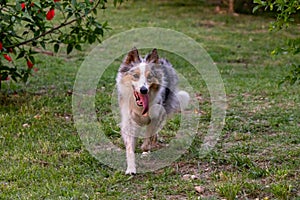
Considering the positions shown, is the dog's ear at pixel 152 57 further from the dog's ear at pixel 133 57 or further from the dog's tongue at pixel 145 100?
the dog's tongue at pixel 145 100

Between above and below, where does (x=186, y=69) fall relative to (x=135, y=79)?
below

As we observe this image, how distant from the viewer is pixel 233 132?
230 inches

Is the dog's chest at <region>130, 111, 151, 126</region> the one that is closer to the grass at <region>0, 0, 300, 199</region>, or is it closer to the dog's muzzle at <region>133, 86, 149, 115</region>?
the dog's muzzle at <region>133, 86, 149, 115</region>

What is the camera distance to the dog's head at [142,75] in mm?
4746

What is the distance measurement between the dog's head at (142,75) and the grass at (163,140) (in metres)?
0.65

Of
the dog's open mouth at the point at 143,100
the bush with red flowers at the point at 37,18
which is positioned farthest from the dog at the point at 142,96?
the bush with red flowers at the point at 37,18

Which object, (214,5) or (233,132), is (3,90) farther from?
(214,5)

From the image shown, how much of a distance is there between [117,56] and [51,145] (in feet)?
18.0

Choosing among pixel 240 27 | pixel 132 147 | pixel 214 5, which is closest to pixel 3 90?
pixel 132 147

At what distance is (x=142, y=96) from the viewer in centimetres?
479

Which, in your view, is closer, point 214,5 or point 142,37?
point 142,37

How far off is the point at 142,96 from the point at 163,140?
0.99 metres

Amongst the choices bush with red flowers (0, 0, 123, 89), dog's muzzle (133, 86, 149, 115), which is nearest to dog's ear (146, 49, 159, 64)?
dog's muzzle (133, 86, 149, 115)

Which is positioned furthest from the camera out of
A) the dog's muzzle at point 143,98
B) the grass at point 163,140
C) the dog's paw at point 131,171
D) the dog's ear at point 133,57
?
the dog's ear at point 133,57
